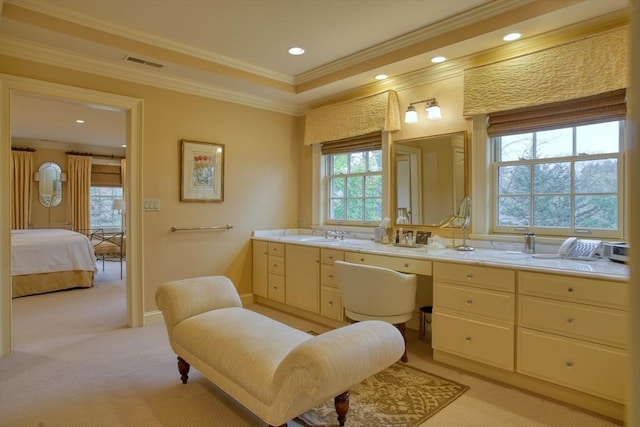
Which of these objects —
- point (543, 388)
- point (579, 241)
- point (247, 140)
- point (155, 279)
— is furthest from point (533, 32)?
point (155, 279)

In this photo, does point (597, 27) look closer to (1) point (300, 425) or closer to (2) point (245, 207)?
(1) point (300, 425)

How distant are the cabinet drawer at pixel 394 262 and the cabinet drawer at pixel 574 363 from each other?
30.3 inches

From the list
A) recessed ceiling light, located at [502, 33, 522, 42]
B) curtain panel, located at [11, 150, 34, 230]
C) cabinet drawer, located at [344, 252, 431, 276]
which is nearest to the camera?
recessed ceiling light, located at [502, 33, 522, 42]

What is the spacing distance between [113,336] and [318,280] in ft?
6.33

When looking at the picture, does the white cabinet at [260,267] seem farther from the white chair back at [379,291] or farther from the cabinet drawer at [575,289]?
the cabinet drawer at [575,289]

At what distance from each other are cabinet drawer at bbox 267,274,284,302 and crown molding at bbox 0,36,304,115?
6.67ft

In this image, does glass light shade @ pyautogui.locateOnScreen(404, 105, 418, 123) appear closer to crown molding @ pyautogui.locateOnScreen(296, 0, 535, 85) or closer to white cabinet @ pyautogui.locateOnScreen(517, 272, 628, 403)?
crown molding @ pyautogui.locateOnScreen(296, 0, 535, 85)

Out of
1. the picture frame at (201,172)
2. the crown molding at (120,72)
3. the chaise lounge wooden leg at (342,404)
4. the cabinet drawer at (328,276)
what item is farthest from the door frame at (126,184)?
the chaise lounge wooden leg at (342,404)

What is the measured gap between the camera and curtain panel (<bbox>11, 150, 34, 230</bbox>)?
7.36 m

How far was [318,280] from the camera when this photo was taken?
367 centimetres

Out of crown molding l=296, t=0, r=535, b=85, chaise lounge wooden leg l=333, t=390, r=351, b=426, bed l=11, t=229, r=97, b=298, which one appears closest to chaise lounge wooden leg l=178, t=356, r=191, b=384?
chaise lounge wooden leg l=333, t=390, r=351, b=426

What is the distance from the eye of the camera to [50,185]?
7.86m

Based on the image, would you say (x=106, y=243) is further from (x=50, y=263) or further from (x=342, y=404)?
(x=342, y=404)

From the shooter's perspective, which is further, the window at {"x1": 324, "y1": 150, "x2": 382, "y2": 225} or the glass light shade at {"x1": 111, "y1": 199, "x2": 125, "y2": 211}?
the glass light shade at {"x1": 111, "y1": 199, "x2": 125, "y2": 211}
